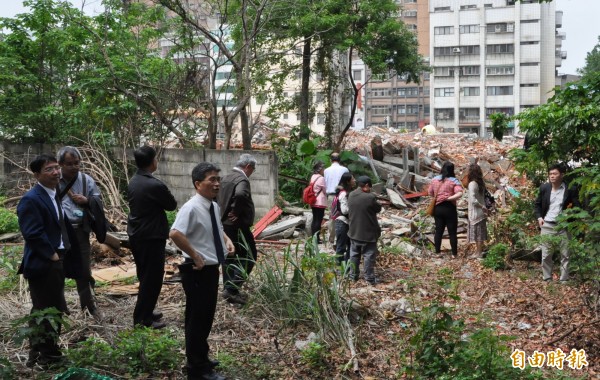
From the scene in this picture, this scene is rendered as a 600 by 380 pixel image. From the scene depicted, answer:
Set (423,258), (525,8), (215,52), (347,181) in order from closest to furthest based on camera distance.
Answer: (347,181) → (423,258) → (215,52) → (525,8)

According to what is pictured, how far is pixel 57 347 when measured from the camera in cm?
542

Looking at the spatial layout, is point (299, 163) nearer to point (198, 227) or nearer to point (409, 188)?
point (409, 188)

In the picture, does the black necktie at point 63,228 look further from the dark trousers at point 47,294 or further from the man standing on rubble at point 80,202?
the man standing on rubble at point 80,202

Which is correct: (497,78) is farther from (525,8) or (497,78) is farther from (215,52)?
(215,52)

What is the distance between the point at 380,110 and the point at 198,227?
56857 mm

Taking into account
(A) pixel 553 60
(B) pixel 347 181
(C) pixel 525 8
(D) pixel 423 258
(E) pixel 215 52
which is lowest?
(D) pixel 423 258

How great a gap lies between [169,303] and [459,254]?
5.67 meters

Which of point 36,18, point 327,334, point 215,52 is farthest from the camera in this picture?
point 215,52

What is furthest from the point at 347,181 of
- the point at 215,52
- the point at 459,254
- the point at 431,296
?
the point at 215,52

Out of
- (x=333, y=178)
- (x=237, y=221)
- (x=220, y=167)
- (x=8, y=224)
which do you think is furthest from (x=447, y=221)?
(x=8, y=224)

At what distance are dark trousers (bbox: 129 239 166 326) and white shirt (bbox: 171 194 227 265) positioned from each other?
4.17 ft

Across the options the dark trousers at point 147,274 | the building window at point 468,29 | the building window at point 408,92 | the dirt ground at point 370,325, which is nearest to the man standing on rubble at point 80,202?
the dirt ground at point 370,325

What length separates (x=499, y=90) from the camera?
5100cm

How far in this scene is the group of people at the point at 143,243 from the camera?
525 centimetres
